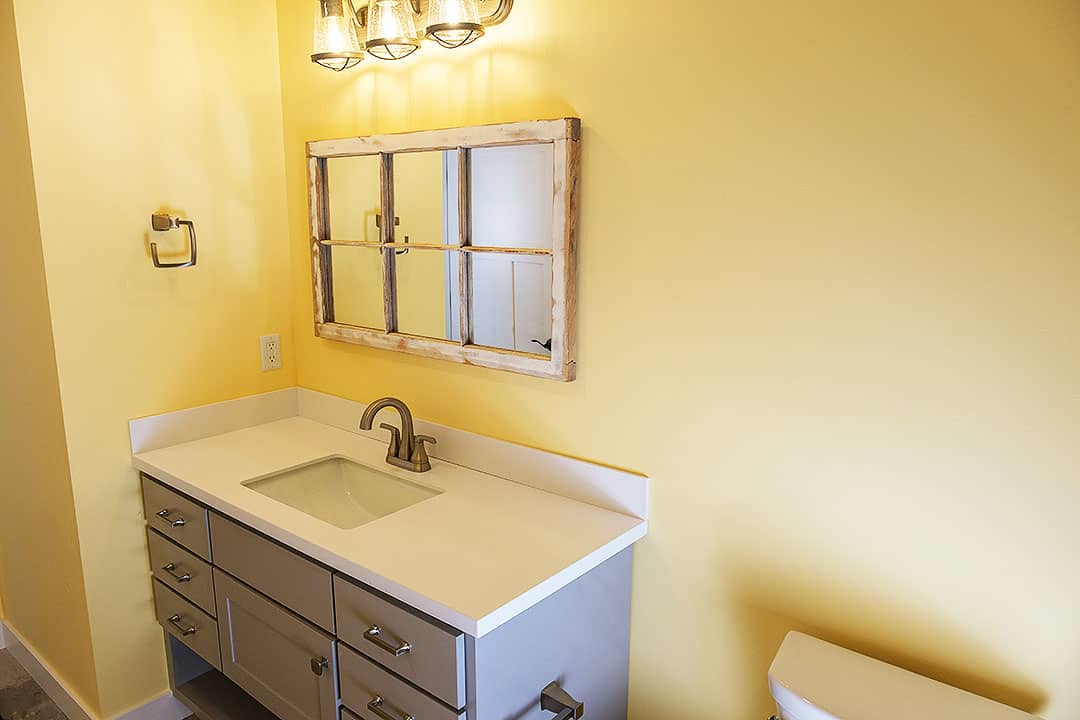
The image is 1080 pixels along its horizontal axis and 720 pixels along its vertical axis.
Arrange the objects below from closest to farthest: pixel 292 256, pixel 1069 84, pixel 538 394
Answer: pixel 1069 84 → pixel 538 394 → pixel 292 256

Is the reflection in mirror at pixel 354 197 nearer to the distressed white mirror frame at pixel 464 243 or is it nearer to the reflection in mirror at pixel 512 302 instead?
the distressed white mirror frame at pixel 464 243

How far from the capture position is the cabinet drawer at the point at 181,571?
1.90 m

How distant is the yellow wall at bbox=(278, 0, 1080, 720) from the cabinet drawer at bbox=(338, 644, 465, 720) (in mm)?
534

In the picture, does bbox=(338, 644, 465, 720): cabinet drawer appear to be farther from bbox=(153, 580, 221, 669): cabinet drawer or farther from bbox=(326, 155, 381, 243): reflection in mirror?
bbox=(326, 155, 381, 243): reflection in mirror

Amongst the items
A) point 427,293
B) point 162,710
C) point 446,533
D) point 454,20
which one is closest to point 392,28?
point 454,20

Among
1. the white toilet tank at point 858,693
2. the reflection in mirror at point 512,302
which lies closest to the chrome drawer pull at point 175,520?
the reflection in mirror at point 512,302

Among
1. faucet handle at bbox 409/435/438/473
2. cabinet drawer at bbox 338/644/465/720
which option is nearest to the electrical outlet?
faucet handle at bbox 409/435/438/473

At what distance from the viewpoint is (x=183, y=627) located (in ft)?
6.63

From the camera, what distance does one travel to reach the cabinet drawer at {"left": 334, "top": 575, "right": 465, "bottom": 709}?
1.29m

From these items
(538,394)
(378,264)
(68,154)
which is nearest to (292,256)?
(378,264)

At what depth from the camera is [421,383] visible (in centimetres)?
204

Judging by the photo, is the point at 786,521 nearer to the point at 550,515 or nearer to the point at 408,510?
the point at 550,515

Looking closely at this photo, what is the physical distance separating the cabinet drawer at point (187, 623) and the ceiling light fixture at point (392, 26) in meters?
1.50

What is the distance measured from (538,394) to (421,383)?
42 centimetres
